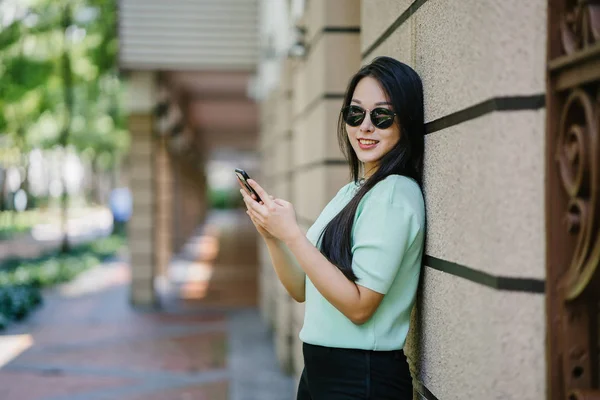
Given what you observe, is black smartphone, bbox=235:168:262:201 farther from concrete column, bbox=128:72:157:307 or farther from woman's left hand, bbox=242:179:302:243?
concrete column, bbox=128:72:157:307

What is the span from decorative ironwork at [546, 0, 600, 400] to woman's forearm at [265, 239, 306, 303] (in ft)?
3.32

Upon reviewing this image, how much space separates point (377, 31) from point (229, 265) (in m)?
15.8

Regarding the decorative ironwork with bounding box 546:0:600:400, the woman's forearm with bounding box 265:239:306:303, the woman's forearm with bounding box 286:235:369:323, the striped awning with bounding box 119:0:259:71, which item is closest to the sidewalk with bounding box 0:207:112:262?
the striped awning with bounding box 119:0:259:71

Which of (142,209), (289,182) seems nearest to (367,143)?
(289,182)

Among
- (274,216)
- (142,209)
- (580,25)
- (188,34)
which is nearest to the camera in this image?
(580,25)

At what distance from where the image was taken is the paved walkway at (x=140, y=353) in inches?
271

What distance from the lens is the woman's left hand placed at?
2.11 metres

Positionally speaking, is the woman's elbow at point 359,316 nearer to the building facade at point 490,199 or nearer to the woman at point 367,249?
the woman at point 367,249

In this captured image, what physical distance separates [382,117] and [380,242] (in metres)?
0.48

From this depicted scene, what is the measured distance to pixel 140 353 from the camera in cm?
858

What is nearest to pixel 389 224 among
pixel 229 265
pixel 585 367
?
pixel 585 367

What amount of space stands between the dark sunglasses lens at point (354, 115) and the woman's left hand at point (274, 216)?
41 centimetres

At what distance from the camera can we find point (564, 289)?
163cm

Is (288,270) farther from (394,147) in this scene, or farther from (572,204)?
(572,204)
